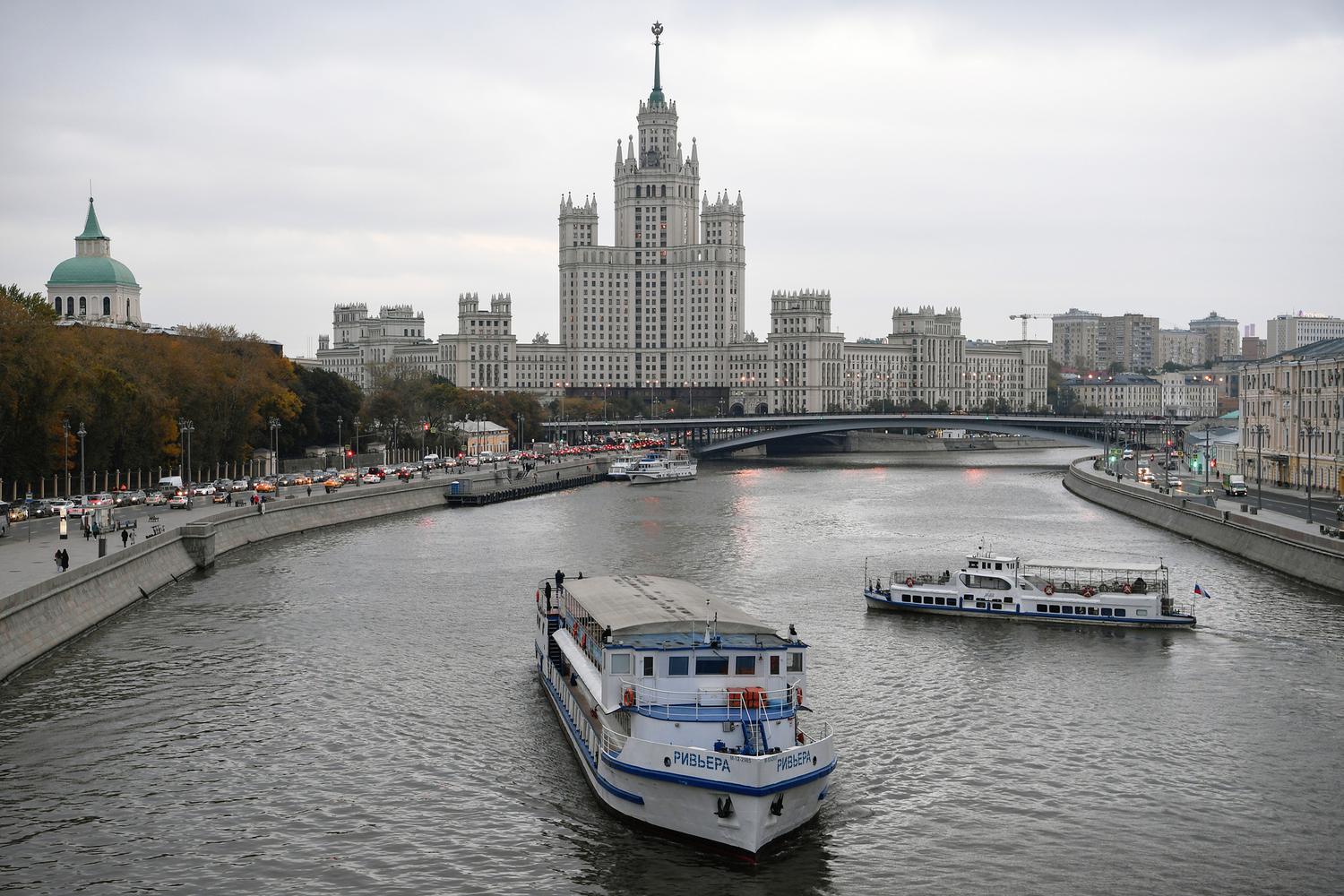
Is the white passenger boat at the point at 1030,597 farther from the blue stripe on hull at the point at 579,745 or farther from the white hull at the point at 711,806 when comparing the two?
the white hull at the point at 711,806

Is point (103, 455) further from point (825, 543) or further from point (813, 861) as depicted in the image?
point (813, 861)

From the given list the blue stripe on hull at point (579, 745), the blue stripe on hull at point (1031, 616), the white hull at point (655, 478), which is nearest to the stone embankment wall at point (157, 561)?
the blue stripe on hull at point (579, 745)

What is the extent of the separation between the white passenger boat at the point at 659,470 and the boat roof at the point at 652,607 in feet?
326

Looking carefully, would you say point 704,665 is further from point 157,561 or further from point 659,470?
point 659,470

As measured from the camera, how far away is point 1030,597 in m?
53.6

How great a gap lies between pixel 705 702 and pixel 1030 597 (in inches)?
1058

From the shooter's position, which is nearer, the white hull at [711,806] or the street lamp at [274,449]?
the white hull at [711,806]

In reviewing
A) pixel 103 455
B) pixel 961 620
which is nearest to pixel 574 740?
pixel 961 620

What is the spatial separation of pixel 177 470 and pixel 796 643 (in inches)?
3183

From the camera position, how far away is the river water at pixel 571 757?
27.6 meters

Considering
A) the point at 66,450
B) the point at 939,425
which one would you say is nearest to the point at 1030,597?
the point at 66,450

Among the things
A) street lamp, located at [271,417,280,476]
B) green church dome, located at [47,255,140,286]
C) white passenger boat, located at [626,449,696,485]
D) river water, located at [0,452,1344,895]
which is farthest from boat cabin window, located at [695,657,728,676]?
green church dome, located at [47,255,140,286]

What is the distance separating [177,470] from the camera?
102 meters

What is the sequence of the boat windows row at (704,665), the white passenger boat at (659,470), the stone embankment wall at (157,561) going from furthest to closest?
the white passenger boat at (659,470)
the stone embankment wall at (157,561)
the boat windows row at (704,665)
